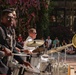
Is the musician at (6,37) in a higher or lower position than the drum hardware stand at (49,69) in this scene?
higher

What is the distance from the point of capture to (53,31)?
88.9 ft

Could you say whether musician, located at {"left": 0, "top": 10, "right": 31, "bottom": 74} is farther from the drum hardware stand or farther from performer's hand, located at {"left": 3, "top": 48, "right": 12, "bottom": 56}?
the drum hardware stand

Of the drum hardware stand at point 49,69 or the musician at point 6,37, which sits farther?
the drum hardware stand at point 49,69

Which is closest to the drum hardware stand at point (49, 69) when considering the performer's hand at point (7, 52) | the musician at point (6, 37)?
the musician at point (6, 37)

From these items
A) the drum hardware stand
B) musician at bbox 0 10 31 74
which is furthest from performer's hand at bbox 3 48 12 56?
the drum hardware stand

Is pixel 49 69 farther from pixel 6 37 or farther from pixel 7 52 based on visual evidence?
pixel 7 52

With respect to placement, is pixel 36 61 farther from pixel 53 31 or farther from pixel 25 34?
pixel 53 31

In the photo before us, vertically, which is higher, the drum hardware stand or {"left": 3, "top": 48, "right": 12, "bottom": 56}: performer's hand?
{"left": 3, "top": 48, "right": 12, "bottom": 56}: performer's hand

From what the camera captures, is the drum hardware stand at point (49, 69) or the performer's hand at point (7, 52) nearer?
the performer's hand at point (7, 52)

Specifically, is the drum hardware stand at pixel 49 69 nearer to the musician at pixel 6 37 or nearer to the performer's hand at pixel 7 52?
Result: the musician at pixel 6 37

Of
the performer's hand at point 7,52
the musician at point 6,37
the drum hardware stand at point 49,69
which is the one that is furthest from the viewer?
the drum hardware stand at point 49,69

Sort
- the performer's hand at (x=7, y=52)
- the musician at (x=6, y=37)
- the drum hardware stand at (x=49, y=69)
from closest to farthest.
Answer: the performer's hand at (x=7, y=52)
the musician at (x=6, y=37)
the drum hardware stand at (x=49, y=69)

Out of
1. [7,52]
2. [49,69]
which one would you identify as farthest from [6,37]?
[49,69]

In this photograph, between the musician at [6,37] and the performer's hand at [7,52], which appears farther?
the musician at [6,37]
